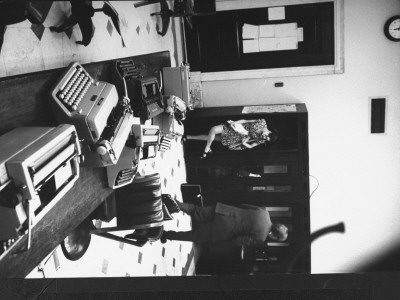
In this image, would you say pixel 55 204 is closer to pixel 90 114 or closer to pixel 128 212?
pixel 90 114

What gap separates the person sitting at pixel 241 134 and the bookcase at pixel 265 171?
0.10 meters

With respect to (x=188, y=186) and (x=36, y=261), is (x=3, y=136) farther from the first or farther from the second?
(x=188, y=186)

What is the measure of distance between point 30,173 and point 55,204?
703mm

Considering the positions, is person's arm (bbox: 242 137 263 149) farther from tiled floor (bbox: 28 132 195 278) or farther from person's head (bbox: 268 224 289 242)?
person's head (bbox: 268 224 289 242)

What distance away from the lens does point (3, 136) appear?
189 centimetres

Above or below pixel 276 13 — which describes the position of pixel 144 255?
below

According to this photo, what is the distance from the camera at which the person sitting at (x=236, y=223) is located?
5730 mm

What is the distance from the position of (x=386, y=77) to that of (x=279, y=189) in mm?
2222

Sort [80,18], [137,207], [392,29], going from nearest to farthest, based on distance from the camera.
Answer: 1. [80,18]
2. [137,207]
3. [392,29]

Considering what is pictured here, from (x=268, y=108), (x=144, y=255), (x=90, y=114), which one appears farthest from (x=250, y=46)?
(x=90, y=114)

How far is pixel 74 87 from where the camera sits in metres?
2.56

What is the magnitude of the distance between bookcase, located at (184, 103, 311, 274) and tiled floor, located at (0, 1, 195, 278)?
1.20 feet

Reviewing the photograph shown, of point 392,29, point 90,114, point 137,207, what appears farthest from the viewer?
point 392,29

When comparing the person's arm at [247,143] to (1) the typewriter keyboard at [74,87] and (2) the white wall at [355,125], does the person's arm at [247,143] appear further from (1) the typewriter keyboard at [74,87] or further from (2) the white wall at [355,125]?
(1) the typewriter keyboard at [74,87]
